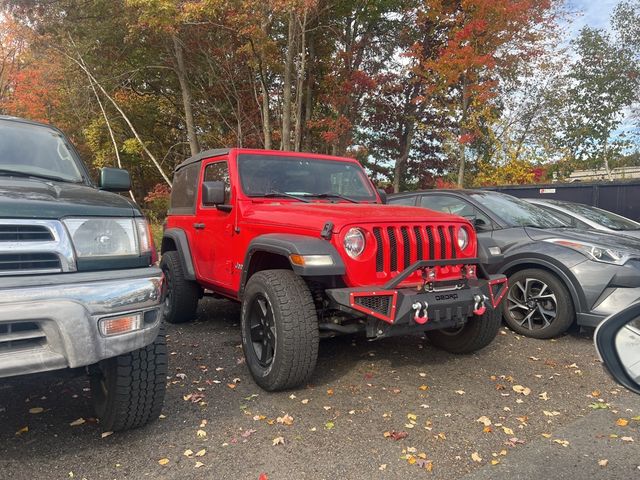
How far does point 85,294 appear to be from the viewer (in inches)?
84.4

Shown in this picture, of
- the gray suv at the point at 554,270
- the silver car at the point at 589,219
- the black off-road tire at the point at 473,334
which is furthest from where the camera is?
the silver car at the point at 589,219

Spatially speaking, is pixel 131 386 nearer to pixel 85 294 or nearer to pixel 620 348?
pixel 85 294

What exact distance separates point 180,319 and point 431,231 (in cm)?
327

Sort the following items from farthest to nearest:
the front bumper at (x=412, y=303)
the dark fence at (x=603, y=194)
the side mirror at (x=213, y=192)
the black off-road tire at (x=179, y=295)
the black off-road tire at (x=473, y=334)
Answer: the dark fence at (x=603, y=194) → the black off-road tire at (x=179, y=295) → the side mirror at (x=213, y=192) → the black off-road tire at (x=473, y=334) → the front bumper at (x=412, y=303)

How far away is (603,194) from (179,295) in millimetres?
9617

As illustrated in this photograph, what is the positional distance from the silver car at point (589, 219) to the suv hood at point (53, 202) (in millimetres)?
5771

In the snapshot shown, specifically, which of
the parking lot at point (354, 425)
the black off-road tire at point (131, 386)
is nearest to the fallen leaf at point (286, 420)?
the parking lot at point (354, 425)

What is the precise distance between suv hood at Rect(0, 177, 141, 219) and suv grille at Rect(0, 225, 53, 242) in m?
0.05

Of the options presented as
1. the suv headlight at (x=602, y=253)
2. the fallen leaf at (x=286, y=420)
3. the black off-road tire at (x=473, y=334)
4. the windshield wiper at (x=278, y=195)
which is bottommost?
the fallen leaf at (x=286, y=420)

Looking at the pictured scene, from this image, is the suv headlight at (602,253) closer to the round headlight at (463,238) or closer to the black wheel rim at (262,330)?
the round headlight at (463,238)

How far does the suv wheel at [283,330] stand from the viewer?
128 inches

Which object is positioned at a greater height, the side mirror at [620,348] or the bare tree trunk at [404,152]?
the bare tree trunk at [404,152]

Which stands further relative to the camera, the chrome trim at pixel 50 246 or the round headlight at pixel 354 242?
the round headlight at pixel 354 242

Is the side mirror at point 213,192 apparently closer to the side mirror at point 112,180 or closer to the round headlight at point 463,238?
the side mirror at point 112,180
